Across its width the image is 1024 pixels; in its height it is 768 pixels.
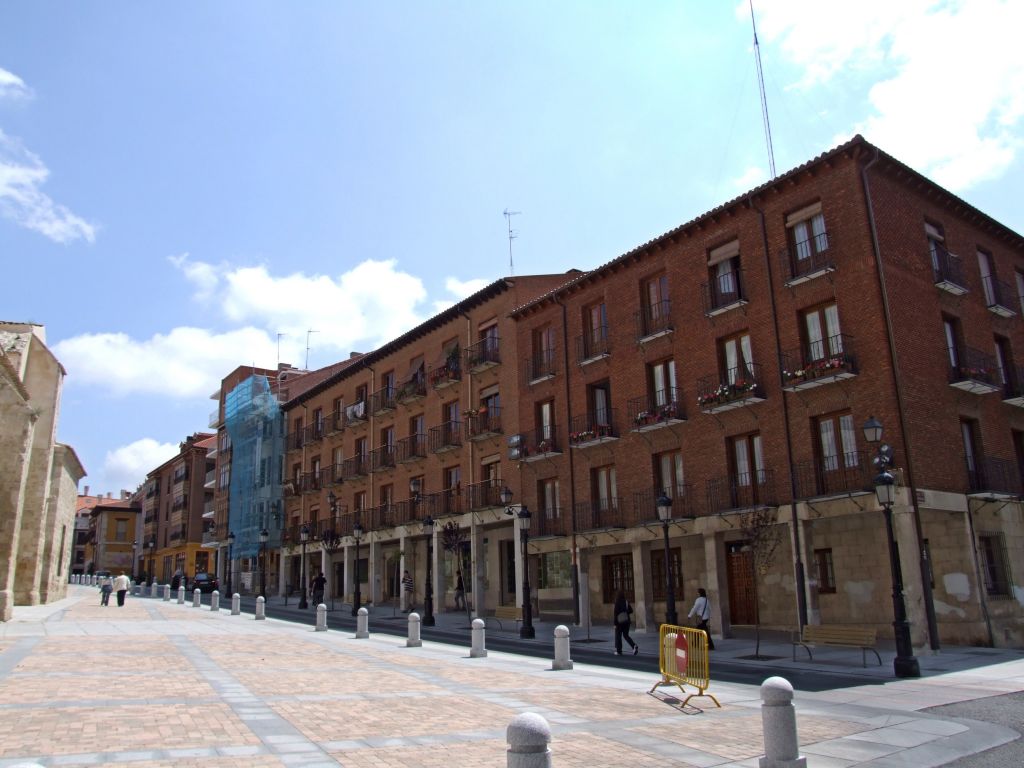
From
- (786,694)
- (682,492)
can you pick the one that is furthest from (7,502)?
(786,694)

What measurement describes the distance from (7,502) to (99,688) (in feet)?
66.7

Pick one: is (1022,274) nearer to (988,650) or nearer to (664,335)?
(664,335)

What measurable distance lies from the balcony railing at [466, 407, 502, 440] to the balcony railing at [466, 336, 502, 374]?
72.4 inches

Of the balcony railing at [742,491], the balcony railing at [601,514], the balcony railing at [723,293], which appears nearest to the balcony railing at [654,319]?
the balcony railing at [723,293]

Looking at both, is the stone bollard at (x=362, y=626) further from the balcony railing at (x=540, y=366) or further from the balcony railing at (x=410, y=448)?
the balcony railing at (x=410, y=448)

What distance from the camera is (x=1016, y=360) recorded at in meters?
24.3

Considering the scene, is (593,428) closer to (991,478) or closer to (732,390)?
(732,390)

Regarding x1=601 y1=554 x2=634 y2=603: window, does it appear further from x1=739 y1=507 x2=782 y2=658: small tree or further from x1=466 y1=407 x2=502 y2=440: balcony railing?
x1=466 y1=407 x2=502 y2=440: balcony railing

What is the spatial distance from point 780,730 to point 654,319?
66.2 feet

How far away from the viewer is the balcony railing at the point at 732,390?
21.9 metres

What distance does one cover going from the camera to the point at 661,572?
26109 millimetres

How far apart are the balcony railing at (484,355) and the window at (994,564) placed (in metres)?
18.6

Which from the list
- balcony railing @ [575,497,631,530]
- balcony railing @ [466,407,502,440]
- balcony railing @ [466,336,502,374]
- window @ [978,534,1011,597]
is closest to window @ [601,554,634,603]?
balcony railing @ [575,497,631,530]

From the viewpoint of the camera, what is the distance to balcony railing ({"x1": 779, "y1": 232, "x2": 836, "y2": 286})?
2083cm
